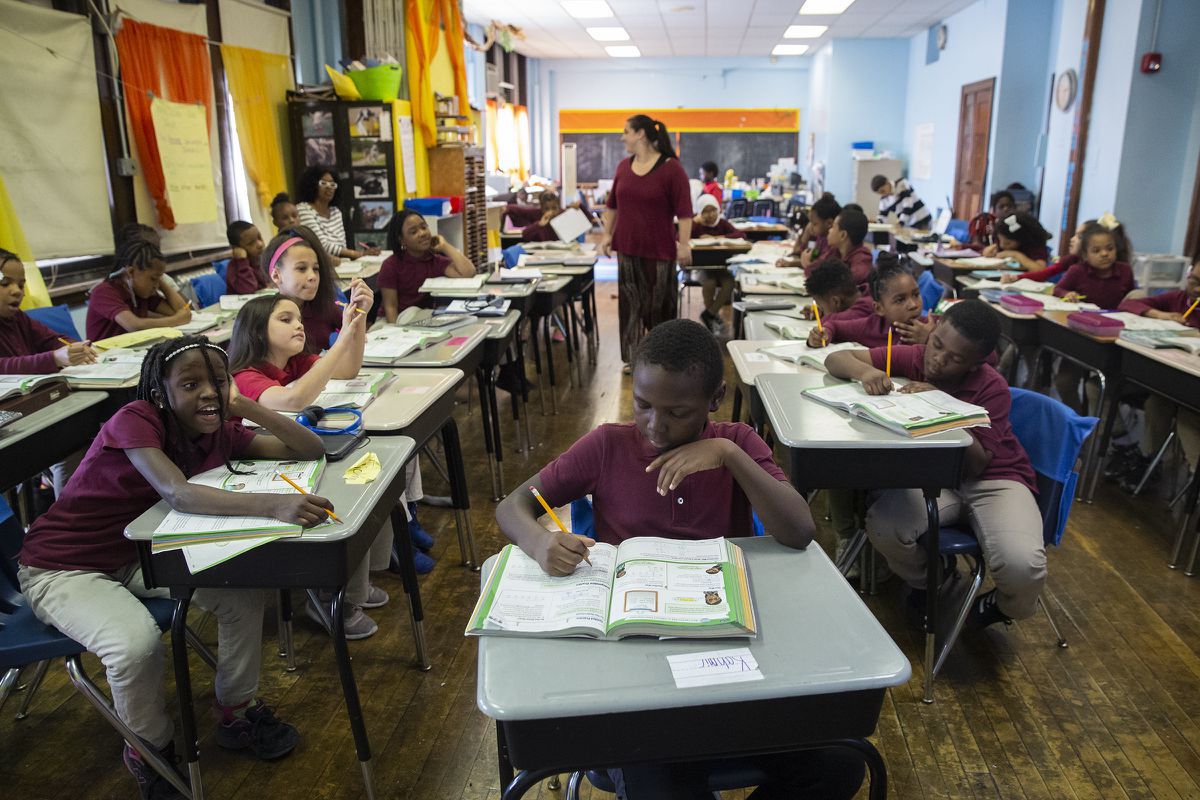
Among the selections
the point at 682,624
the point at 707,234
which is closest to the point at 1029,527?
the point at 682,624

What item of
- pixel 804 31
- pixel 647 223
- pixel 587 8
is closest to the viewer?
pixel 647 223

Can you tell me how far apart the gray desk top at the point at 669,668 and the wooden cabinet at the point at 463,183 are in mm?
5851

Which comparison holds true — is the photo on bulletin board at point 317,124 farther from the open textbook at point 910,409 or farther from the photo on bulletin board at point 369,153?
the open textbook at point 910,409

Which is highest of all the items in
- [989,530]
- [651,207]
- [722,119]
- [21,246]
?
[722,119]

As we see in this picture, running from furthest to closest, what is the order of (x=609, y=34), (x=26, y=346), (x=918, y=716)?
(x=609, y=34)
(x=26, y=346)
(x=918, y=716)

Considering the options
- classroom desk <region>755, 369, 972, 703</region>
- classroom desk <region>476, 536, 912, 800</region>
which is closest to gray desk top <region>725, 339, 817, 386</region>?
classroom desk <region>755, 369, 972, 703</region>

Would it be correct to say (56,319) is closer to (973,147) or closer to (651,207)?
(651,207)

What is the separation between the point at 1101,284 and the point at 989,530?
2.58 meters

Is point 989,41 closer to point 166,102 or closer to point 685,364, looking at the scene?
point 166,102

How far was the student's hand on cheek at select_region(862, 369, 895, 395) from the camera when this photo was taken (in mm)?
2211

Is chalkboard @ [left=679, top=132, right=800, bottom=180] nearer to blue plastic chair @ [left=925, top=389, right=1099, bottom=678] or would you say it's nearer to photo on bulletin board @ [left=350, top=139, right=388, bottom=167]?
photo on bulletin board @ [left=350, top=139, right=388, bottom=167]

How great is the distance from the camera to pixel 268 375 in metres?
2.24

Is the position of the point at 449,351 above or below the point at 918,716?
above

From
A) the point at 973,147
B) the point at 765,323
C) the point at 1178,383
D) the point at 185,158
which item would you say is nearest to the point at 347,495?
the point at 765,323
